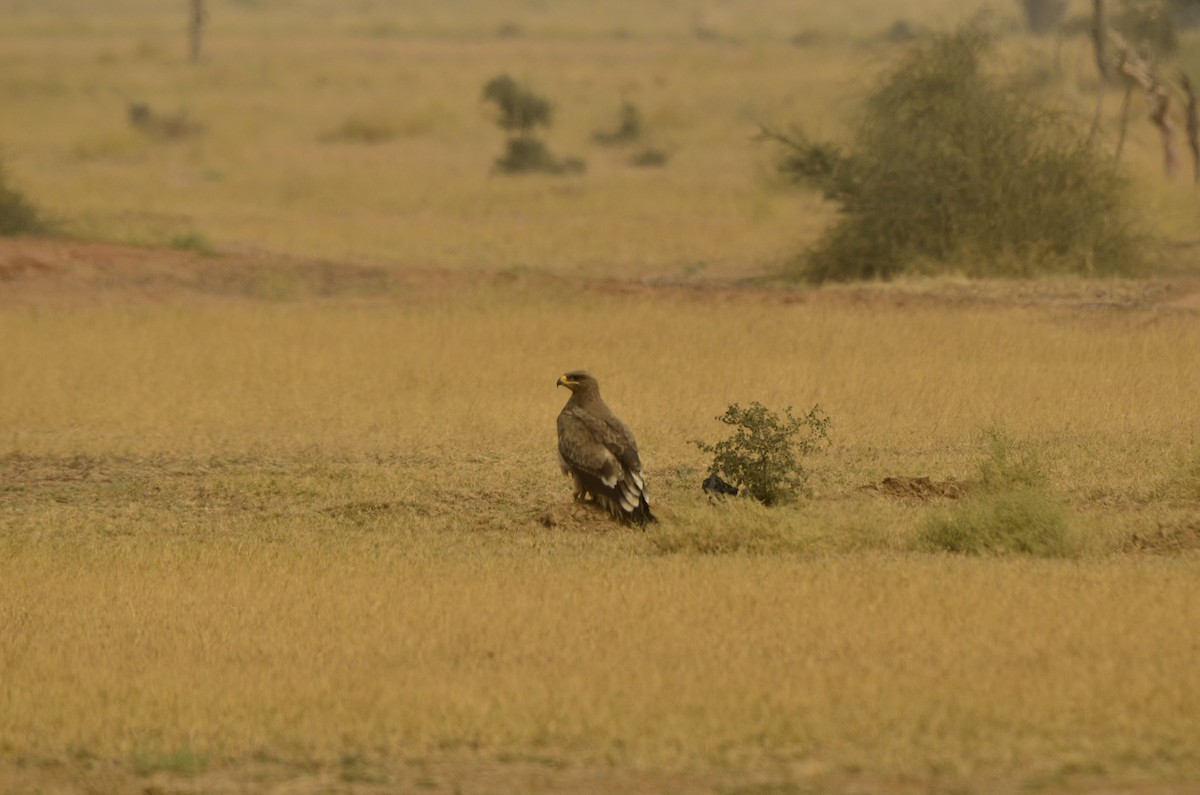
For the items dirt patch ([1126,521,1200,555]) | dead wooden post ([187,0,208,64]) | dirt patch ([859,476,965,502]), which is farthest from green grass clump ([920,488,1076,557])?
dead wooden post ([187,0,208,64])

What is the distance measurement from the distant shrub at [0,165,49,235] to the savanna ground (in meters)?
0.78

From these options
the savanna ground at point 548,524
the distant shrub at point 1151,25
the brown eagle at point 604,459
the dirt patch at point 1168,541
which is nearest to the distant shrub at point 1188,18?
the distant shrub at point 1151,25

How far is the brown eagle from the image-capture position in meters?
10.4

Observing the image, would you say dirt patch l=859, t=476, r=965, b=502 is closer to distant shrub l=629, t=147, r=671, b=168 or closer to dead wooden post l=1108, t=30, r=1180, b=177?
dead wooden post l=1108, t=30, r=1180, b=177

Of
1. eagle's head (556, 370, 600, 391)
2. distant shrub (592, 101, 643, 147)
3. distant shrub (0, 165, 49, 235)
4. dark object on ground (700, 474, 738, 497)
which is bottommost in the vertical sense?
dark object on ground (700, 474, 738, 497)

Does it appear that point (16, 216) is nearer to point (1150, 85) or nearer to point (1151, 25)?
point (1150, 85)

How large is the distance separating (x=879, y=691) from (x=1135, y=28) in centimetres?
3836

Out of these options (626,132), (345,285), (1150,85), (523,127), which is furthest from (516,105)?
(345,285)

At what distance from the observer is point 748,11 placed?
373ft

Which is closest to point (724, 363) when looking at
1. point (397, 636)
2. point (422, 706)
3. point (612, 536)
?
point (612, 536)

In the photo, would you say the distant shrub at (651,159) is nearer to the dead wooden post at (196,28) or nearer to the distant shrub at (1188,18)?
the distant shrub at (1188,18)

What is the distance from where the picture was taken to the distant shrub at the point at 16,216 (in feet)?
83.8

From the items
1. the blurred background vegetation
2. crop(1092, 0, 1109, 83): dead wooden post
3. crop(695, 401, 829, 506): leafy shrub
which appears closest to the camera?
crop(695, 401, 829, 506): leafy shrub

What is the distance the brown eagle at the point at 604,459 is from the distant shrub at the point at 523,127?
101 feet
